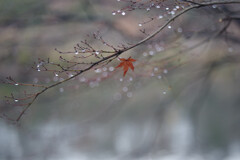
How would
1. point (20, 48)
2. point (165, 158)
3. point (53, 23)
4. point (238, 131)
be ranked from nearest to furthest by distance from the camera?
point (53, 23) → point (20, 48) → point (165, 158) → point (238, 131)

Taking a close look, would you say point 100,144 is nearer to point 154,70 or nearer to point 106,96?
point 106,96

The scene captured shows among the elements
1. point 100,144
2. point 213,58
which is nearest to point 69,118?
point 100,144

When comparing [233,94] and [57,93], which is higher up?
[57,93]

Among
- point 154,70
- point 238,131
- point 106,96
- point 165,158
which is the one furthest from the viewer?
point 106,96

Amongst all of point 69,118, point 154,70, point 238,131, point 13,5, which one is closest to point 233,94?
point 238,131

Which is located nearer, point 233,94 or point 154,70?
point 154,70

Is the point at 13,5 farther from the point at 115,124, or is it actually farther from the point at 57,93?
the point at 115,124

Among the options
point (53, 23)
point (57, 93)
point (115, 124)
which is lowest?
point (115, 124)
